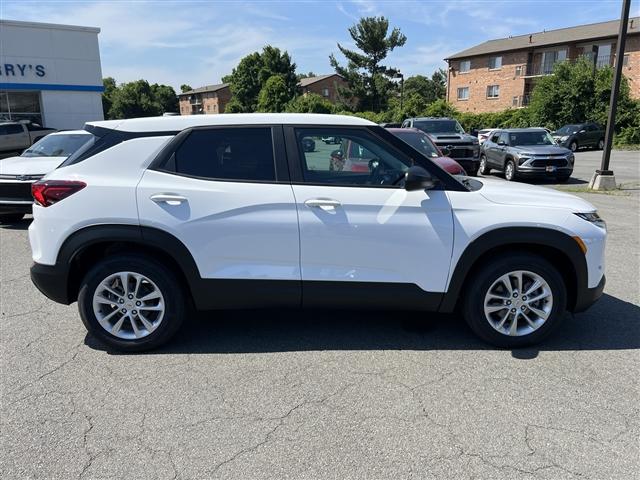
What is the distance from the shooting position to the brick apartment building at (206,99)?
10712cm

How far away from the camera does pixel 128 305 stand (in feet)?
12.4

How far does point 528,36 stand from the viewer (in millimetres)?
52531

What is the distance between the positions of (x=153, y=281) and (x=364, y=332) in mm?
1761

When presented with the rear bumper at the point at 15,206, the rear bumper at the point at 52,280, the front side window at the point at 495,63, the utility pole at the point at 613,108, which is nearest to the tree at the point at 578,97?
the front side window at the point at 495,63

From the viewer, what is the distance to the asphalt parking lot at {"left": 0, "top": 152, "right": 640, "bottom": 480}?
8.54 ft

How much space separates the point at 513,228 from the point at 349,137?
55.7 inches

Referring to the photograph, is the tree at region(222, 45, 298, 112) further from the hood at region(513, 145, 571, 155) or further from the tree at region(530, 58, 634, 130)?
the hood at region(513, 145, 571, 155)

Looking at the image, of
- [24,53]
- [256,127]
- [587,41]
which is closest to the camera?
[256,127]

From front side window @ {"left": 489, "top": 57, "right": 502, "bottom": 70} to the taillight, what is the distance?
182ft

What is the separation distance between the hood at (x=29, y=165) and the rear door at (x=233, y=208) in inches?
223

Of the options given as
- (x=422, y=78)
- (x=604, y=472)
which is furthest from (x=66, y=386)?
(x=422, y=78)

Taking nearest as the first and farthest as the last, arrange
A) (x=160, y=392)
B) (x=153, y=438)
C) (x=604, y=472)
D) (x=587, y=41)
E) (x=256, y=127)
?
(x=604, y=472)
(x=153, y=438)
(x=160, y=392)
(x=256, y=127)
(x=587, y=41)

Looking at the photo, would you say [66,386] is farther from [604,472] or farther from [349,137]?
[604,472]

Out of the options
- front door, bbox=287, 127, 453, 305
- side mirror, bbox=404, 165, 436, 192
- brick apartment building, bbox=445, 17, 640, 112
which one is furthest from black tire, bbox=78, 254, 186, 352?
brick apartment building, bbox=445, 17, 640, 112
